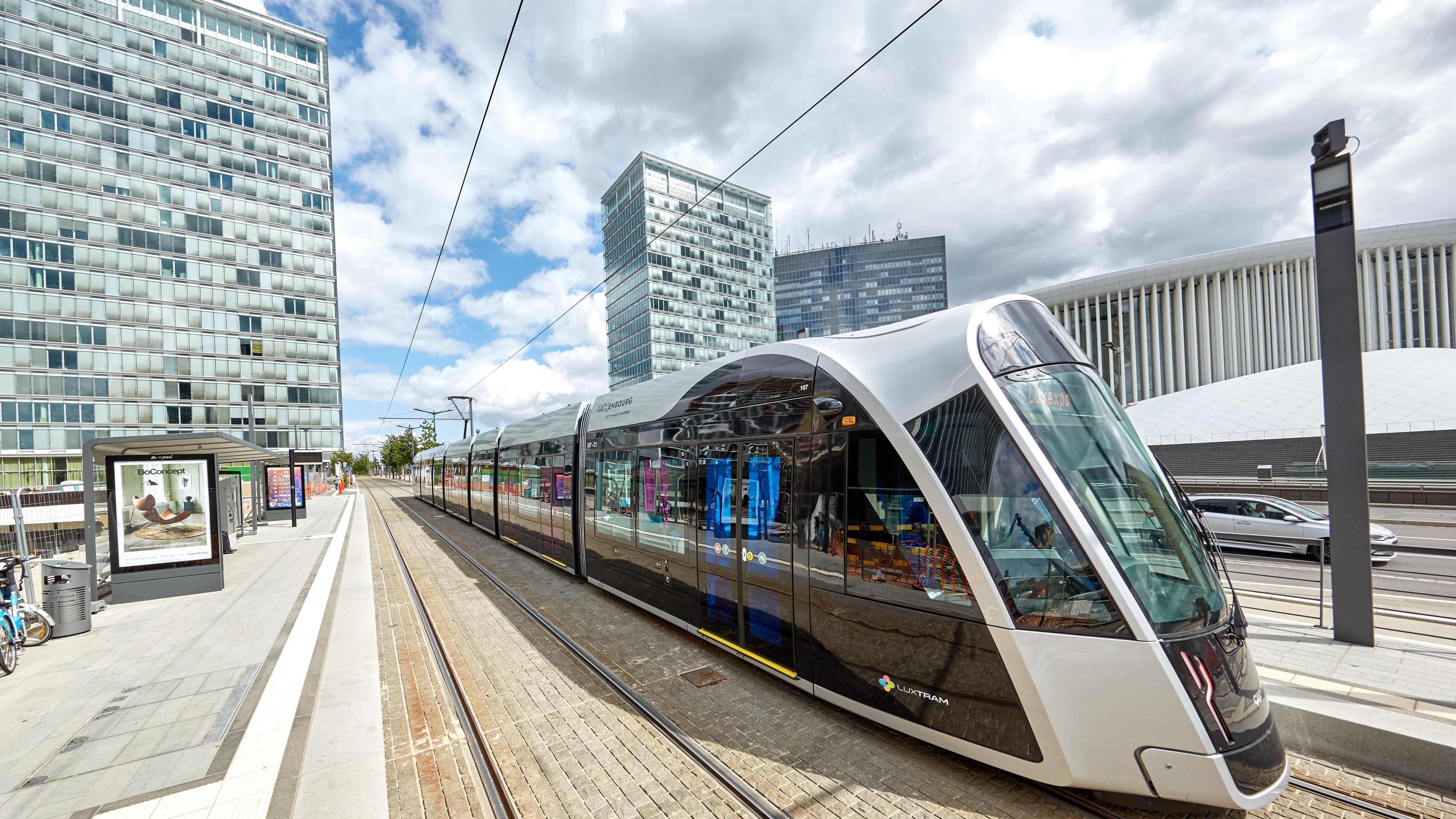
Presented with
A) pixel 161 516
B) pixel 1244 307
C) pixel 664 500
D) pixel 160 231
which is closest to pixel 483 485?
pixel 161 516

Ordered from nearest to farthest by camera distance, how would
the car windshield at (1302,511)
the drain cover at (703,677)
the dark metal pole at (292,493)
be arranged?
1. the drain cover at (703,677)
2. the car windshield at (1302,511)
3. the dark metal pole at (292,493)

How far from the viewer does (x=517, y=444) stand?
14.6 metres

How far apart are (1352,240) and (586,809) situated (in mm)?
8514

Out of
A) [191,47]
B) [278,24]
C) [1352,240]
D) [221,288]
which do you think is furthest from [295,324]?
[1352,240]

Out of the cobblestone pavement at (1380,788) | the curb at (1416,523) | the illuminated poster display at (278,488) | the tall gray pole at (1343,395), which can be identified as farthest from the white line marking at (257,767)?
the curb at (1416,523)

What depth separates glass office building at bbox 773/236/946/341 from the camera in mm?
133125

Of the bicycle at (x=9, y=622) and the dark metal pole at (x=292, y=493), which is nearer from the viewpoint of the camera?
the bicycle at (x=9, y=622)

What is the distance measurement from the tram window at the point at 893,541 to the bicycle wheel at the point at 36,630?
1078 cm

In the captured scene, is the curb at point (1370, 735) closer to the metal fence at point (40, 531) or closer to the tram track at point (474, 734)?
the tram track at point (474, 734)

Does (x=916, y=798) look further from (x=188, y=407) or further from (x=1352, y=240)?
(x=188, y=407)

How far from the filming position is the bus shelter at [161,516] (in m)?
9.95

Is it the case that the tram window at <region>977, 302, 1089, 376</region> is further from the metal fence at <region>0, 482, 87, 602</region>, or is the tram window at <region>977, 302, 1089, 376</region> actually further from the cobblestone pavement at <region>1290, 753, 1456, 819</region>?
the metal fence at <region>0, 482, 87, 602</region>

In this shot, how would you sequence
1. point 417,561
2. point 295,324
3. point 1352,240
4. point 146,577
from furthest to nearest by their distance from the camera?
point 295,324
point 417,561
point 146,577
point 1352,240

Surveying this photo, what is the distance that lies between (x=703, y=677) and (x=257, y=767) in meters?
3.72
